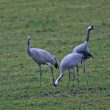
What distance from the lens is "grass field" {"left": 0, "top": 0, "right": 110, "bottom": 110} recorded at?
13.9 m

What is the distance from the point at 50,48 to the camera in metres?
22.6

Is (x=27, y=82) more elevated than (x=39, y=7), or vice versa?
(x=39, y=7)

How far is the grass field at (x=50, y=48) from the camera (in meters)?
13.9

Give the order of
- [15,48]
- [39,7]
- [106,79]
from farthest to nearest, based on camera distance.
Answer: [39,7]
[15,48]
[106,79]

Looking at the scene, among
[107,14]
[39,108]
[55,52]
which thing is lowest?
[39,108]

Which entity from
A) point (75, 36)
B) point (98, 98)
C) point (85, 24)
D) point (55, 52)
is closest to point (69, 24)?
point (85, 24)

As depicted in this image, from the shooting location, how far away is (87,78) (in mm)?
16516

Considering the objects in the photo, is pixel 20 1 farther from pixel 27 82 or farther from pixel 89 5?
pixel 27 82

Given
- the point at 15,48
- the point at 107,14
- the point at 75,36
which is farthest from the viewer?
the point at 107,14

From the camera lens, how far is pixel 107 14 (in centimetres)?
3066

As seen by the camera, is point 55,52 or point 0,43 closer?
point 55,52

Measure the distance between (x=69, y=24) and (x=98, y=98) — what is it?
47.0 ft

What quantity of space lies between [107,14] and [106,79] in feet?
48.0

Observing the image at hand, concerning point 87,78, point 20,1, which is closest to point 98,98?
point 87,78
